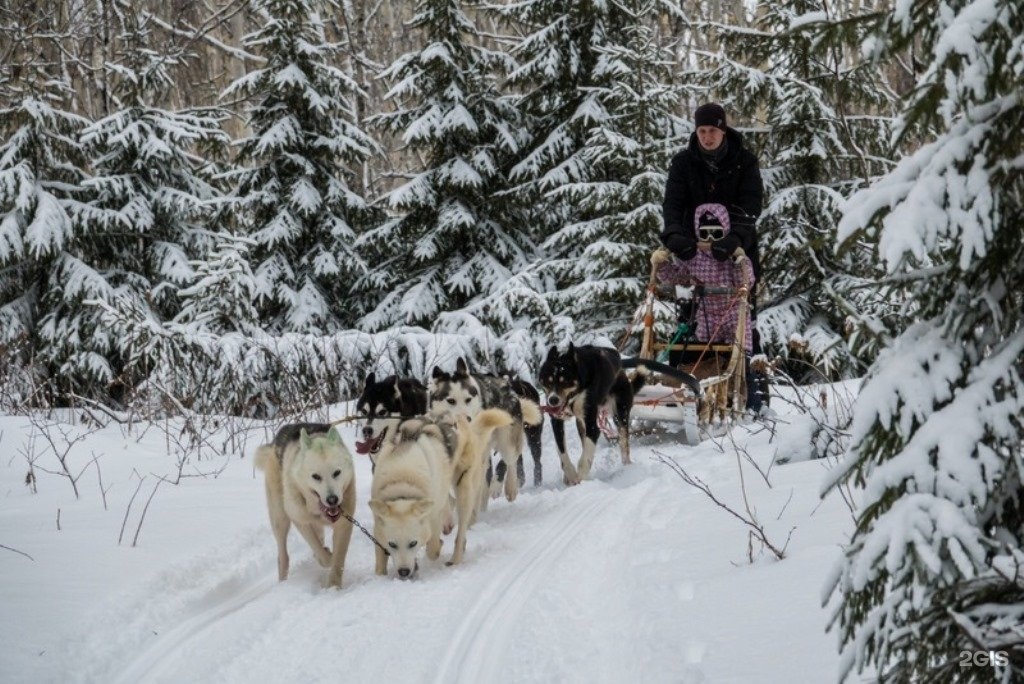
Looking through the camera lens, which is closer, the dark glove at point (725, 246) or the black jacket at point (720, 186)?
the dark glove at point (725, 246)

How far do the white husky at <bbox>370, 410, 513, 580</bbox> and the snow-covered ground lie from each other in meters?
0.16

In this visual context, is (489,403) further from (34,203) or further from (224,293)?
(34,203)

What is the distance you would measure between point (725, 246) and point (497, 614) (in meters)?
4.40

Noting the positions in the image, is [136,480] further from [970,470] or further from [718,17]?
[718,17]

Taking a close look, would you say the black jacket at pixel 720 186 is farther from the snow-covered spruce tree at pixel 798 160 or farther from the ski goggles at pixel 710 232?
the snow-covered spruce tree at pixel 798 160

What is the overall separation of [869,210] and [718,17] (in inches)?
1059

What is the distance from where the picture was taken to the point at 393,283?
578 inches

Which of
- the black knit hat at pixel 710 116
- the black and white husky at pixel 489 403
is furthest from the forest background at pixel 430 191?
the black knit hat at pixel 710 116

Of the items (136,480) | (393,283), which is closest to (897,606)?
(136,480)

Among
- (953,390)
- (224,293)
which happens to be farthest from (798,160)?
(953,390)

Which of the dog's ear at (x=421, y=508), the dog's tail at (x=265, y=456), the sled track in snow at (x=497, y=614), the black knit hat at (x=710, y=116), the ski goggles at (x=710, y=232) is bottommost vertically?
the sled track in snow at (x=497, y=614)

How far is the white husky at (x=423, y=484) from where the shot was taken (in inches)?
168

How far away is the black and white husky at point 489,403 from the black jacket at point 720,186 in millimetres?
2073

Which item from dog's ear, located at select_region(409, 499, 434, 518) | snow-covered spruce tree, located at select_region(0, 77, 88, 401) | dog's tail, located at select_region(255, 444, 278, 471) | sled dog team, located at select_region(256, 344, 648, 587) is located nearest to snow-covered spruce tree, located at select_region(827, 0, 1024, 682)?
dog's ear, located at select_region(409, 499, 434, 518)
